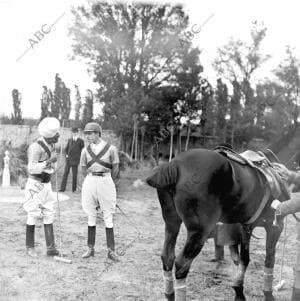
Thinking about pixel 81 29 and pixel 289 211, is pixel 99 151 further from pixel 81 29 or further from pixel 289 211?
pixel 81 29

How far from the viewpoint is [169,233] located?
4.09m

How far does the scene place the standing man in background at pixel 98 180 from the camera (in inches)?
217

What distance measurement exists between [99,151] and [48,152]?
2.27 feet

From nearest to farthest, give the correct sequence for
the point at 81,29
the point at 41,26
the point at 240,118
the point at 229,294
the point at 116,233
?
the point at 229,294, the point at 41,26, the point at 116,233, the point at 81,29, the point at 240,118

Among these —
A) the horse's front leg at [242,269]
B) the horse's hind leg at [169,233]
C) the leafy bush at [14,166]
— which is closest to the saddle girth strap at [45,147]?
the horse's hind leg at [169,233]

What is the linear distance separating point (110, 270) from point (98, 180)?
46.9 inches

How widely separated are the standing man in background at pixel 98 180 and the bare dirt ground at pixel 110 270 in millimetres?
379

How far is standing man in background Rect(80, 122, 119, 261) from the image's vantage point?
5500mm

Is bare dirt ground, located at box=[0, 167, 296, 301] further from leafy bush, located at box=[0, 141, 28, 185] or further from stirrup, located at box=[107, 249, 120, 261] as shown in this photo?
leafy bush, located at box=[0, 141, 28, 185]

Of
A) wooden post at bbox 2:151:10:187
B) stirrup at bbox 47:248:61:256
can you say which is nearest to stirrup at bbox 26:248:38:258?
stirrup at bbox 47:248:61:256

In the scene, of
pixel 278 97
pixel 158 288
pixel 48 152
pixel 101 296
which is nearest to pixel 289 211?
pixel 158 288

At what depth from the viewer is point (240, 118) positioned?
2117 cm

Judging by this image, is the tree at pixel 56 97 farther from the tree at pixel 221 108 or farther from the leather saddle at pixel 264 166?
the leather saddle at pixel 264 166

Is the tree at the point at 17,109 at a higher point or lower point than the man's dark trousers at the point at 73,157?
higher
